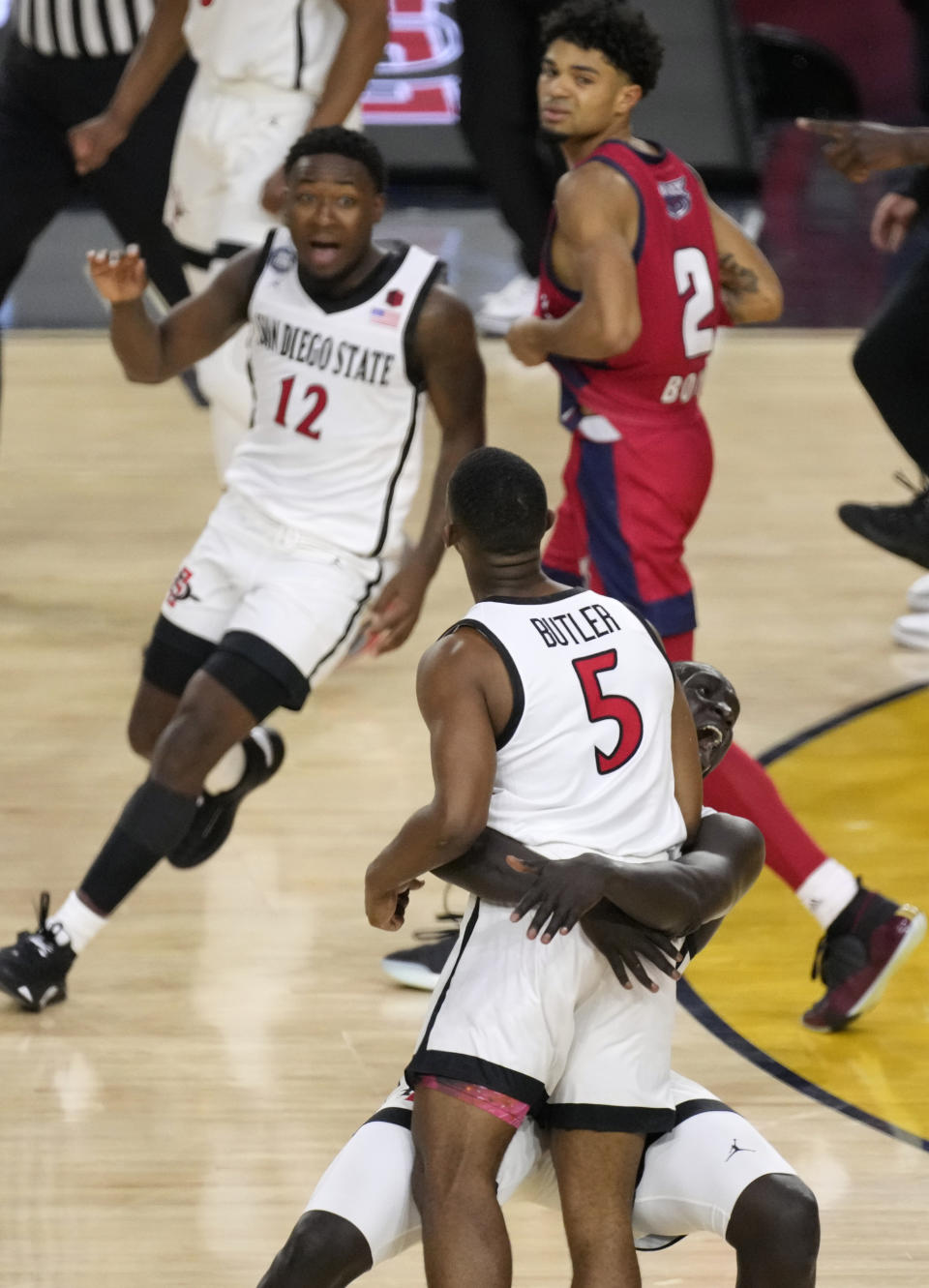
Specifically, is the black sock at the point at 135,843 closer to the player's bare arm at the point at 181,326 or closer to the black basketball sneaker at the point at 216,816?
the black basketball sneaker at the point at 216,816

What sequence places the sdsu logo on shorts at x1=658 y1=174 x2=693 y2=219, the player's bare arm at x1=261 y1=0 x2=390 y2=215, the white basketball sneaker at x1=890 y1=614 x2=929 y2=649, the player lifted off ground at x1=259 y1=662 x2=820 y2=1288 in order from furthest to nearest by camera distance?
1. the white basketball sneaker at x1=890 y1=614 x2=929 y2=649
2. the player's bare arm at x1=261 y1=0 x2=390 y2=215
3. the sdsu logo on shorts at x1=658 y1=174 x2=693 y2=219
4. the player lifted off ground at x1=259 y1=662 x2=820 y2=1288

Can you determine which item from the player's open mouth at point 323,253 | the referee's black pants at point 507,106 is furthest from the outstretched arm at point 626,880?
the referee's black pants at point 507,106

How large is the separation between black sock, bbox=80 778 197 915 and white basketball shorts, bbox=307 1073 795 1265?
1290mm

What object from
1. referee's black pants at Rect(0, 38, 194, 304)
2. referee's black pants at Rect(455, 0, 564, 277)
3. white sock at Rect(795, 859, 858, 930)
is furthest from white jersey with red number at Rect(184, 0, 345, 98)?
referee's black pants at Rect(455, 0, 564, 277)

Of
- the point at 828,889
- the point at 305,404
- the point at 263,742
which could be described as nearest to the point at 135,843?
the point at 263,742

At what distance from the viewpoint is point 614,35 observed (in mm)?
3836

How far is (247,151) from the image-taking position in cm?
505

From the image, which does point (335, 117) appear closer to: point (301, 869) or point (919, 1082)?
point (301, 869)

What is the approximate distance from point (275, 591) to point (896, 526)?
1815mm

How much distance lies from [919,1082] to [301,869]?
144 centimetres

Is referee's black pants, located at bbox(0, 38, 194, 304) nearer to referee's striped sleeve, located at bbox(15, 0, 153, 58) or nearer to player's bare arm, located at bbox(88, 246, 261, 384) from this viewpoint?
referee's striped sleeve, located at bbox(15, 0, 153, 58)

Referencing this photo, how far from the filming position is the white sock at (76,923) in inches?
149

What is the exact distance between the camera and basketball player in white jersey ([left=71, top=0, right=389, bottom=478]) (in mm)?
4957

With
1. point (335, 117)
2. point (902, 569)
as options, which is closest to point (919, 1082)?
point (335, 117)
